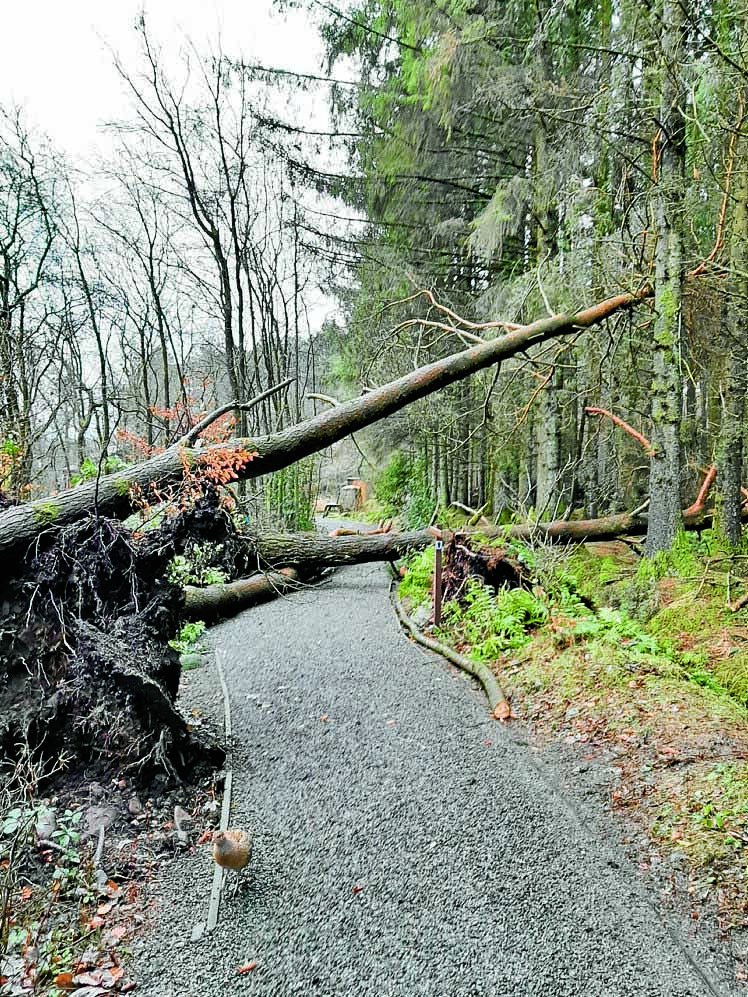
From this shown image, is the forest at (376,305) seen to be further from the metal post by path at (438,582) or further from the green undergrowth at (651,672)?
the metal post by path at (438,582)

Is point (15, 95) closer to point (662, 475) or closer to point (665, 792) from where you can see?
point (662, 475)

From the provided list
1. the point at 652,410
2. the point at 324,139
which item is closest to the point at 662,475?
the point at 652,410

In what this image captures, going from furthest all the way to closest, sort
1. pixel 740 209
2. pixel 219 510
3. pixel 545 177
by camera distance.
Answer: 1. pixel 545 177
2. pixel 740 209
3. pixel 219 510

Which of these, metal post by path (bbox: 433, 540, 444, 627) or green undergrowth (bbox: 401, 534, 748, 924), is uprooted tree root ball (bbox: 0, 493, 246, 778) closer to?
green undergrowth (bbox: 401, 534, 748, 924)

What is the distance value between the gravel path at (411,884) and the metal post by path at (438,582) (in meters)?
1.92

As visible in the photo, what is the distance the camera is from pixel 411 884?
2.55 meters

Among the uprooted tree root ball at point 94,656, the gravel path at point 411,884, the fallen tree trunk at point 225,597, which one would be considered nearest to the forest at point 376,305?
the uprooted tree root ball at point 94,656

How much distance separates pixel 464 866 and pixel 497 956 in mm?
521

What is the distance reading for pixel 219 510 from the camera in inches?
141

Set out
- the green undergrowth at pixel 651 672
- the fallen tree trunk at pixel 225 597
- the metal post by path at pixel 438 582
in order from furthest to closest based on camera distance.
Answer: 1. the fallen tree trunk at pixel 225 597
2. the metal post by path at pixel 438 582
3. the green undergrowth at pixel 651 672

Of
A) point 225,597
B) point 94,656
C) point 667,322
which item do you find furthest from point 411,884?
point 225,597

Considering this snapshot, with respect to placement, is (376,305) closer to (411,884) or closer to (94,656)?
(94,656)

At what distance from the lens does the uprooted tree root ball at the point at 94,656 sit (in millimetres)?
3064

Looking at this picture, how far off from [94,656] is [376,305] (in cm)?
846
